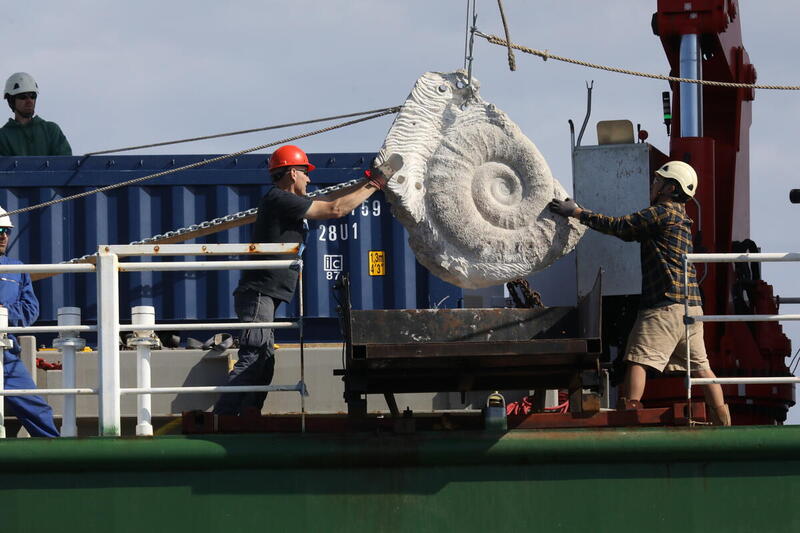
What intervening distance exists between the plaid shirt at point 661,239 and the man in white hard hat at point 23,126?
5381 mm

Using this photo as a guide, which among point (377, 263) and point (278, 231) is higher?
point (278, 231)

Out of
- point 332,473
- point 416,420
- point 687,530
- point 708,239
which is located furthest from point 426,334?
point 708,239

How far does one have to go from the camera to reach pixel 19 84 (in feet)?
31.3

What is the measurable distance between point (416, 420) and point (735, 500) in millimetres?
1403

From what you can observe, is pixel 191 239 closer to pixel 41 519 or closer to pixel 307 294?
pixel 307 294

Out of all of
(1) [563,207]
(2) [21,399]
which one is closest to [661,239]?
(1) [563,207]

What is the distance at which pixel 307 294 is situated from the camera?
8922mm

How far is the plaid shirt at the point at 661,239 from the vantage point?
5688 mm

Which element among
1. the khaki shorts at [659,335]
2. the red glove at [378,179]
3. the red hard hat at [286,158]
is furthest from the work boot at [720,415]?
the red hard hat at [286,158]

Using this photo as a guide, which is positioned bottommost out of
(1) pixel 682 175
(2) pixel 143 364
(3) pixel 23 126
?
(2) pixel 143 364

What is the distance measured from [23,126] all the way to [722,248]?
5.35m

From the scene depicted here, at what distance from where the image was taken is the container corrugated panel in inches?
352

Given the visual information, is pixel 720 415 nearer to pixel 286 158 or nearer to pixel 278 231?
pixel 278 231

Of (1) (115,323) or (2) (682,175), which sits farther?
(2) (682,175)
